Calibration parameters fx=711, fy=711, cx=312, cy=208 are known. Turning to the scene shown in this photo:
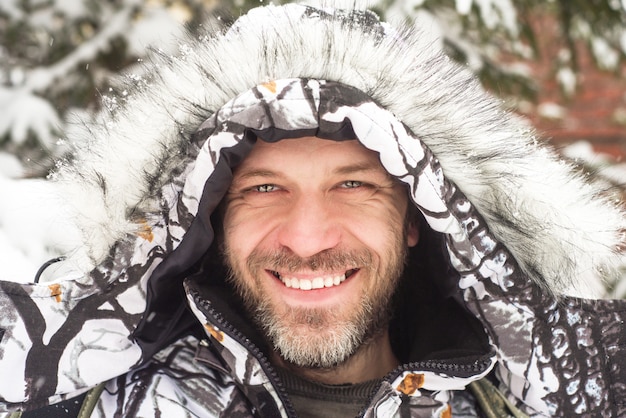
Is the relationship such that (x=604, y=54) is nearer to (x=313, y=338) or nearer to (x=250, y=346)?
(x=313, y=338)

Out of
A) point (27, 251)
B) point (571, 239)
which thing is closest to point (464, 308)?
point (571, 239)

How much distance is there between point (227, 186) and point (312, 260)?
0.30 m


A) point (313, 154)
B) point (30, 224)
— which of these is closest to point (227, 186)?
point (313, 154)

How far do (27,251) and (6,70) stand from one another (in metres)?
1.70

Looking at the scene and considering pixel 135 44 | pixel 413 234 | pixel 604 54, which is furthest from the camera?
pixel 604 54

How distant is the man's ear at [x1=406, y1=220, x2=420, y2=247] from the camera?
6.66 feet

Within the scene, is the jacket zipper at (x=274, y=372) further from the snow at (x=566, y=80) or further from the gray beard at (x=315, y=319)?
the snow at (x=566, y=80)

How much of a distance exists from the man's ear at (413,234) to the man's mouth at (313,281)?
22 centimetres

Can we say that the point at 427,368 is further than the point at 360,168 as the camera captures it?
No

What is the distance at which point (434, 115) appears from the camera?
162cm

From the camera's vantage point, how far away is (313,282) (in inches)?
73.4

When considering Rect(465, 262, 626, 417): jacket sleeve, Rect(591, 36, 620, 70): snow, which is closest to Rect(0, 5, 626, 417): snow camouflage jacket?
Rect(465, 262, 626, 417): jacket sleeve

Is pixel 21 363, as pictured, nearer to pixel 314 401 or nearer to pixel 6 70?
pixel 314 401

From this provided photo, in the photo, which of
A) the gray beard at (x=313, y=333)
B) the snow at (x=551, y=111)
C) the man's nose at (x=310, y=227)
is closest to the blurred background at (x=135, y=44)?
the snow at (x=551, y=111)
